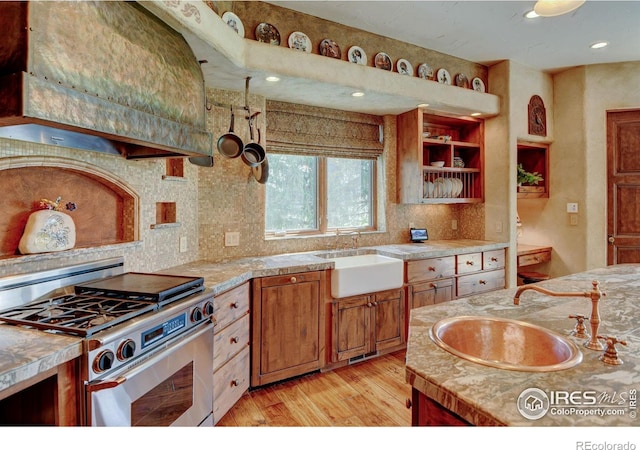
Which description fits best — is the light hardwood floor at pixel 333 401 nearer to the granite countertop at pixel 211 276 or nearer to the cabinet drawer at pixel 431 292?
the cabinet drawer at pixel 431 292

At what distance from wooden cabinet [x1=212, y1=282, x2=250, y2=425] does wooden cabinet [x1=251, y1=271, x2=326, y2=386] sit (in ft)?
0.29

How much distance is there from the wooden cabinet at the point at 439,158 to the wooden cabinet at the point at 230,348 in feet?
6.75

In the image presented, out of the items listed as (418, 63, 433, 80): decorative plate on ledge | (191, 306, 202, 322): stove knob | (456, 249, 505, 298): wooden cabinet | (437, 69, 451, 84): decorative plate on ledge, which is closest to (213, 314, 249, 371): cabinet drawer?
(191, 306, 202, 322): stove knob

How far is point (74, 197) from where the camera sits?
6.04ft

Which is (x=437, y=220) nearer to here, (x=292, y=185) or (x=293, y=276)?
(x=292, y=185)

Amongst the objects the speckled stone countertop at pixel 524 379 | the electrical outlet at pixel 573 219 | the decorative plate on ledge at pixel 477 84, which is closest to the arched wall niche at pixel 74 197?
the speckled stone countertop at pixel 524 379

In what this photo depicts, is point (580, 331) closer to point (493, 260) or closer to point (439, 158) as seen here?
point (493, 260)

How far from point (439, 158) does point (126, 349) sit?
340 cm

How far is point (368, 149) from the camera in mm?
3496

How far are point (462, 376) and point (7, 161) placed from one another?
6.28 ft

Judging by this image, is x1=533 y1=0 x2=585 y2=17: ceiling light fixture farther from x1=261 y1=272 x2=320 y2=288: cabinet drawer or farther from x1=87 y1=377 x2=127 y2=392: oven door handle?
x1=87 y1=377 x2=127 y2=392: oven door handle

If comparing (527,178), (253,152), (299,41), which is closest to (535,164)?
(527,178)
